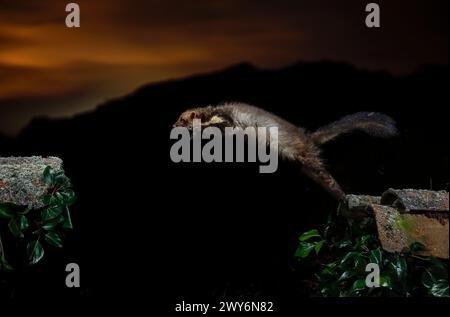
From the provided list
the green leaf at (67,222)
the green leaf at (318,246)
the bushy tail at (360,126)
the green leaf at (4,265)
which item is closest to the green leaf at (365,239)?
the green leaf at (318,246)

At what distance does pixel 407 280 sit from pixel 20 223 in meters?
2.43

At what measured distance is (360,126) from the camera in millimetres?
4953

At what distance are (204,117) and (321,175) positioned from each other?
0.95 m

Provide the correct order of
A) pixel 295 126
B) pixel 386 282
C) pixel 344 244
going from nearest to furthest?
pixel 386 282 → pixel 344 244 → pixel 295 126

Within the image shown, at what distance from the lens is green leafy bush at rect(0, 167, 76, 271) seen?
13.9ft

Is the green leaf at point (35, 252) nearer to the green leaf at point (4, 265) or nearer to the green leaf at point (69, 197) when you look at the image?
the green leaf at point (4, 265)

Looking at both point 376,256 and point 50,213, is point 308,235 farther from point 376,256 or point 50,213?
point 50,213

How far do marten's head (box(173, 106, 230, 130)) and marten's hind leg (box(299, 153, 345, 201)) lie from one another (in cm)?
65

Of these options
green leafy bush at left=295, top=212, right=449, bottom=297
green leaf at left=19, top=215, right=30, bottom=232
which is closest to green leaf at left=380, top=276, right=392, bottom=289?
green leafy bush at left=295, top=212, right=449, bottom=297

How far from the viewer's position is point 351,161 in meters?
4.87

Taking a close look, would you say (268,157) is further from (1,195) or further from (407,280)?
(1,195)

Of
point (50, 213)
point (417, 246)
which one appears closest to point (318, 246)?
point (417, 246)

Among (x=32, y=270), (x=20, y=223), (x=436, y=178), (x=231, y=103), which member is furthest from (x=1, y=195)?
(x=436, y=178)

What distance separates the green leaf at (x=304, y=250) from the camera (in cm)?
446
